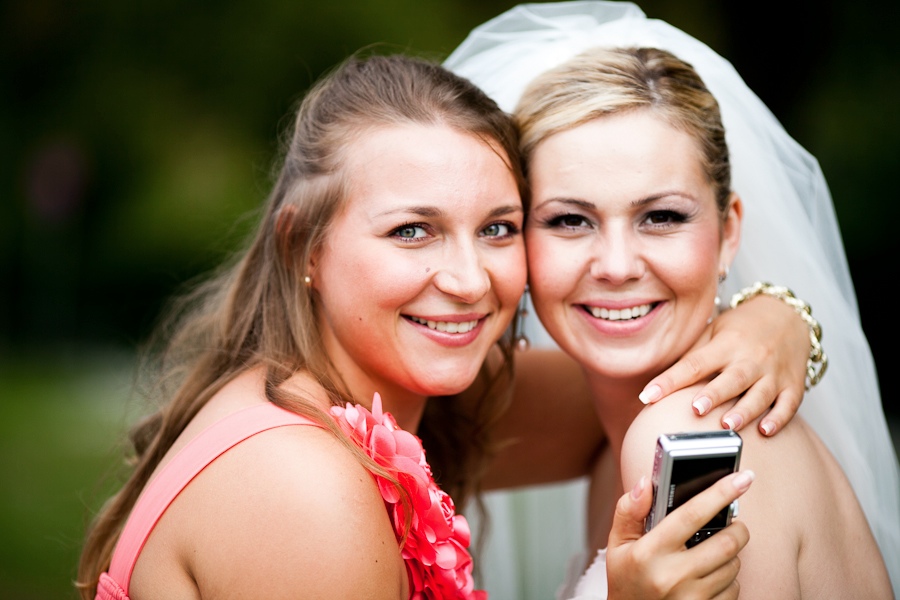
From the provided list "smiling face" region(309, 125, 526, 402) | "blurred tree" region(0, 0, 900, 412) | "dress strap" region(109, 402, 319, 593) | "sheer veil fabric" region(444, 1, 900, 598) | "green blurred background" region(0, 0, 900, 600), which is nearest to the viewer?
"dress strap" region(109, 402, 319, 593)

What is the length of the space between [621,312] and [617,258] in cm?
19

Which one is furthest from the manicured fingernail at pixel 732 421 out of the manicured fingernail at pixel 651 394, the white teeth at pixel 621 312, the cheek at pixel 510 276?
the cheek at pixel 510 276

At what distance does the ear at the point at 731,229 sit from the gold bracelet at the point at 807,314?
0.17 meters

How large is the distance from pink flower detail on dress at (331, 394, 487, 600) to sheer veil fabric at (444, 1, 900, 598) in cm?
146

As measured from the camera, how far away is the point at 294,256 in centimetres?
295

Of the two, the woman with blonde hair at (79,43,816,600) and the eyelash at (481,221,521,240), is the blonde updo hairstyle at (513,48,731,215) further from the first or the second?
the eyelash at (481,221,521,240)

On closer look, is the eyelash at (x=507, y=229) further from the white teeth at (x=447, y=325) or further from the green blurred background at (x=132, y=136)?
the green blurred background at (x=132, y=136)

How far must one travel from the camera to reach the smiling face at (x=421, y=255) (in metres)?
2.68

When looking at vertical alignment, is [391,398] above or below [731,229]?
below

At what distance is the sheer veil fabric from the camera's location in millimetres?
3285

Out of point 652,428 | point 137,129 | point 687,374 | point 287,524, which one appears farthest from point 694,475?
point 137,129

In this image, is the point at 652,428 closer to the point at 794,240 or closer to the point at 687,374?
the point at 687,374

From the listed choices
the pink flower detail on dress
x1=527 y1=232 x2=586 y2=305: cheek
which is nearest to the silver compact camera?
the pink flower detail on dress

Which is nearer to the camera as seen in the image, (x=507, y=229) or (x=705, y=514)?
(x=705, y=514)
